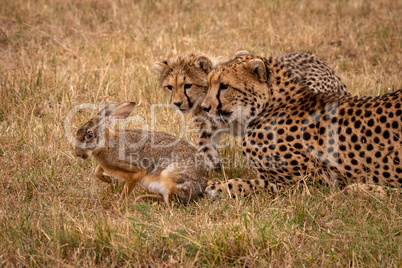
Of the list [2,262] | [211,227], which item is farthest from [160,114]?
[2,262]

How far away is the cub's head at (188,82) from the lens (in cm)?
489

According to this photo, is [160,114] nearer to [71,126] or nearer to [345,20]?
[71,126]

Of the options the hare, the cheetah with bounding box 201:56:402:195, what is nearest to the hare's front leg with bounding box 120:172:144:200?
the hare

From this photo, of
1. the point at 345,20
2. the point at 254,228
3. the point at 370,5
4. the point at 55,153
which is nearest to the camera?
the point at 254,228

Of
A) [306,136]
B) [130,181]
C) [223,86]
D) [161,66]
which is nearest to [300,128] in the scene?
[306,136]

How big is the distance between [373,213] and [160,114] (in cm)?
271

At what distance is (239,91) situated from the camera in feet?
13.8

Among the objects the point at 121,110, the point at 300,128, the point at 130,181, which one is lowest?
the point at 130,181

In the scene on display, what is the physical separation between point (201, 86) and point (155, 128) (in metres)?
0.67

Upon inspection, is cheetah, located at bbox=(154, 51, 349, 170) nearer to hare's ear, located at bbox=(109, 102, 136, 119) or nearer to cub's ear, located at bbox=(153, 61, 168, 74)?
cub's ear, located at bbox=(153, 61, 168, 74)

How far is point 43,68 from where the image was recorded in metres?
6.03

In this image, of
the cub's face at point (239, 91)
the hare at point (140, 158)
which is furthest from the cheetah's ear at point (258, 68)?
the hare at point (140, 158)

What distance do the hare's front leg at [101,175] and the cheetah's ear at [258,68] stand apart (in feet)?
4.70

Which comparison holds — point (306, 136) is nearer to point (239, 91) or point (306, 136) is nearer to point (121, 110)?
point (239, 91)
